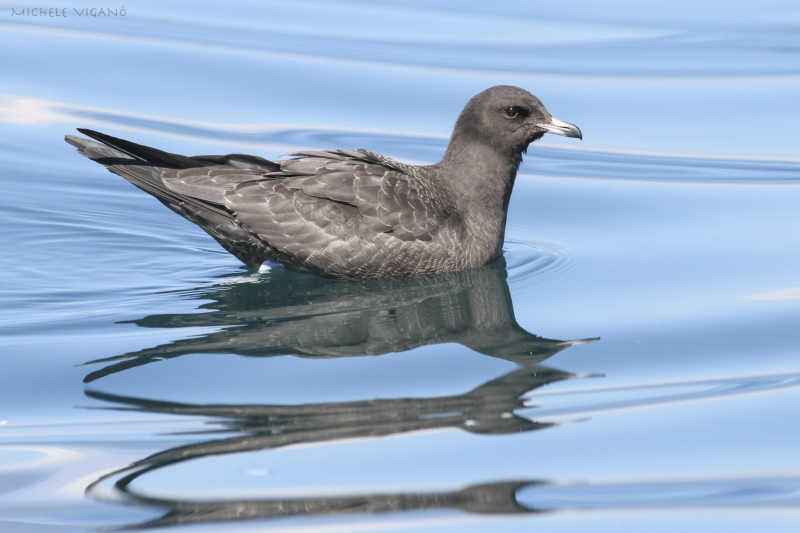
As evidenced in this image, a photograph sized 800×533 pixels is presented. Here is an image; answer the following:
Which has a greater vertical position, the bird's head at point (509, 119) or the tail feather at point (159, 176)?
the bird's head at point (509, 119)

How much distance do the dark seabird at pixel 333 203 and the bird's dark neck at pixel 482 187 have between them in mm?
20

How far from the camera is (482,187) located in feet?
28.0

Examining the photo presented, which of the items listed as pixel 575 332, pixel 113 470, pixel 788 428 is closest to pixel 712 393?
Answer: pixel 788 428

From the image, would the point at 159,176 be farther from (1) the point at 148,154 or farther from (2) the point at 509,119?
(2) the point at 509,119

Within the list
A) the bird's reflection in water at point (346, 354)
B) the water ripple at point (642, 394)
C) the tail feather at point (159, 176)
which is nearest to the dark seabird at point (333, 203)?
the tail feather at point (159, 176)

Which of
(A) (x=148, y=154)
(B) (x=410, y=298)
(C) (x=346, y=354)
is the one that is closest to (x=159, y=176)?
(A) (x=148, y=154)

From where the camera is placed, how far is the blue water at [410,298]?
16.4 ft

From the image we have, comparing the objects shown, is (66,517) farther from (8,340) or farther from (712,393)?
(712,393)

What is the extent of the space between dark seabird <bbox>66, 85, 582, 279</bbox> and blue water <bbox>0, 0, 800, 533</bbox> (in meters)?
0.23

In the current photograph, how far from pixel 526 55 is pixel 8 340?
7.93 metres

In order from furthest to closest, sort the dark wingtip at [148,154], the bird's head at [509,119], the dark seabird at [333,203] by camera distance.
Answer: the bird's head at [509,119], the dark seabird at [333,203], the dark wingtip at [148,154]

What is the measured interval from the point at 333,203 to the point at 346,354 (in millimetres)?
1863

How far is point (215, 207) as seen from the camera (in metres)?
8.17

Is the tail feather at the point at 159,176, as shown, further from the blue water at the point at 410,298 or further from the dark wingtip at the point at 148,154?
the blue water at the point at 410,298
